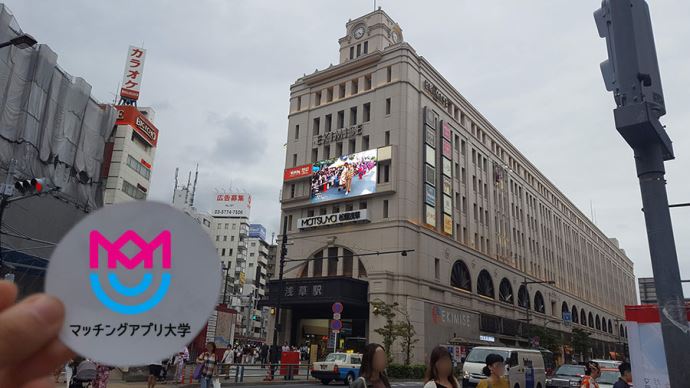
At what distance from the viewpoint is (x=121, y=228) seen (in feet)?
4.49

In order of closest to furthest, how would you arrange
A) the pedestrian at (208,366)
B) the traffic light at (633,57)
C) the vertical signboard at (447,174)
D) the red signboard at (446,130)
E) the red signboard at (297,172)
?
the traffic light at (633,57) < the pedestrian at (208,366) < the vertical signboard at (447,174) < the red signboard at (297,172) < the red signboard at (446,130)

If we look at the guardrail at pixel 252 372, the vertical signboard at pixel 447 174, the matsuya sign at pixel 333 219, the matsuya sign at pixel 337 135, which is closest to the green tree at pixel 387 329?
the guardrail at pixel 252 372

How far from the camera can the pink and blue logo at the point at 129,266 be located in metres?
1.31

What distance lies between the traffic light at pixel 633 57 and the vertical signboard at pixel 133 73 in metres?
55.2

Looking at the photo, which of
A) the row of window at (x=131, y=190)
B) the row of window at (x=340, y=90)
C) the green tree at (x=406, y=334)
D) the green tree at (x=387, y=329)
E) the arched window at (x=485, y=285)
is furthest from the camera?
the arched window at (x=485, y=285)

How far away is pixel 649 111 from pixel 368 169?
34.4 meters

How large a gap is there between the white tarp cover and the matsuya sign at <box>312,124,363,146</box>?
61.7ft

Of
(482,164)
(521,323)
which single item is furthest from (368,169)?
(521,323)

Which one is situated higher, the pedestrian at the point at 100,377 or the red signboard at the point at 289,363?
the pedestrian at the point at 100,377

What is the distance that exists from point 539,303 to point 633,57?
6081 centimetres

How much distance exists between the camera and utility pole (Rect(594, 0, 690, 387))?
235 inches

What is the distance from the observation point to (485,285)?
160 feet

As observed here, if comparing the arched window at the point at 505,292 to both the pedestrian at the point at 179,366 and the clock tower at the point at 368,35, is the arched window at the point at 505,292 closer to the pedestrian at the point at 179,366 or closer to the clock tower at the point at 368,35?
the clock tower at the point at 368,35

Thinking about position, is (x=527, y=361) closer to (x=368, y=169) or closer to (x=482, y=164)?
(x=368, y=169)
